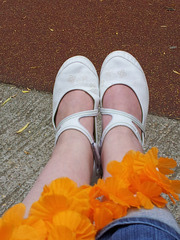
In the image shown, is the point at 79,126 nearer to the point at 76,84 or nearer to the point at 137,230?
the point at 76,84

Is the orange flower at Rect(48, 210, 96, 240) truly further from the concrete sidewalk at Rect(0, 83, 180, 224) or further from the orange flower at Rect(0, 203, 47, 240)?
the concrete sidewalk at Rect(0, 83, 180, 224)

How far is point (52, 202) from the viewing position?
0.77 metres

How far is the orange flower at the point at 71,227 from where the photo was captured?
0.70 meters

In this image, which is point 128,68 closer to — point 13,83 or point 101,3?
point 13,83

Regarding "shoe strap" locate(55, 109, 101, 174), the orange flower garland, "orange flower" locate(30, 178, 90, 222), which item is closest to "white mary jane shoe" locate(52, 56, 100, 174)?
"shoe strap" locate(55, 109, 101, 174)

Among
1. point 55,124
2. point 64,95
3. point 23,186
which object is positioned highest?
point 64,95

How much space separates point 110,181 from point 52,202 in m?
0.21

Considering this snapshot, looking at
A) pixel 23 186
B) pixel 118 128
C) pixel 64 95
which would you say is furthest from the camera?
pixel 64 95

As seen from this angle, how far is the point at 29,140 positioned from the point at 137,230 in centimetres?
107

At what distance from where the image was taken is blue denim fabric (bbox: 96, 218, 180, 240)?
0.76m

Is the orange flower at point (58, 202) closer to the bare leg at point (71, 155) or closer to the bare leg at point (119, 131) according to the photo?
the bare leg at point (71, 155)

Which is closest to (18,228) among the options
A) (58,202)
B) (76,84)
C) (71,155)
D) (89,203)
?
(58,202)

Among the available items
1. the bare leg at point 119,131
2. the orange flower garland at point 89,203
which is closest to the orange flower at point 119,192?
the orange flower garland at point 89,203

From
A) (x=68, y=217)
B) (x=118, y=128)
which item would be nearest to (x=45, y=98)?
(x=118, y=128)
